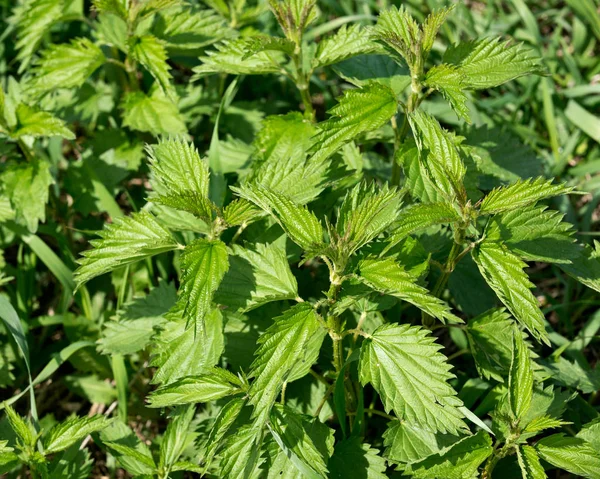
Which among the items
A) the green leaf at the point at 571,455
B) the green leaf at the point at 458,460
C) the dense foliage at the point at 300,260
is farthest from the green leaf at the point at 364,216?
the green leaf at the point at 571,455

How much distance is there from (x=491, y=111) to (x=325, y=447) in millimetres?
2049

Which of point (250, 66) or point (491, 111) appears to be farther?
point (491, 111)

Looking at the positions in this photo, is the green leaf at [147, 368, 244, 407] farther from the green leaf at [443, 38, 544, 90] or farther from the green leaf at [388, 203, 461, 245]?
the green leaf at [443, 38, 544, 90]

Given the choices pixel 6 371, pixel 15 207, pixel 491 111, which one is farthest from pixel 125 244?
pixel 491 111

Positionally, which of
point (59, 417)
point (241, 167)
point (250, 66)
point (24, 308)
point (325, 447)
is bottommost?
point (59, 417)

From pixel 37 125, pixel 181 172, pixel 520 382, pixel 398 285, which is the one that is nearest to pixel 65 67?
pixel 37 125

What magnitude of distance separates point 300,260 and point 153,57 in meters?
0.95

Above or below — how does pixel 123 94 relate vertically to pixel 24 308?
above

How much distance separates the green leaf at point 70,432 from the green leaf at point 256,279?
57 centimetres

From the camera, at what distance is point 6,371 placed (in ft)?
8.28

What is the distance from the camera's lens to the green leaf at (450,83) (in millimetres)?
1916

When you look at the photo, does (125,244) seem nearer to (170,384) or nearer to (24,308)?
(170,384)

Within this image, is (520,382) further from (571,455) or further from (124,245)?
(124,245)

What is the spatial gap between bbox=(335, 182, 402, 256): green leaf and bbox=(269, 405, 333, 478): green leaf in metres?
0.50
